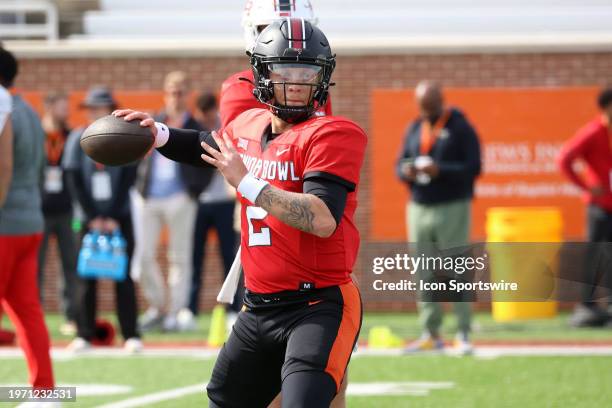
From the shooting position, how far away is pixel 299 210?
4.10 metres

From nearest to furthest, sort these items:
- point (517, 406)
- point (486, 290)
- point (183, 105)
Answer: point (486, 290) < point (517, 406) < point (183, 105)

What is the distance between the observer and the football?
4.45 metres

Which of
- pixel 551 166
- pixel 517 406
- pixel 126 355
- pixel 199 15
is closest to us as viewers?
pixel 517 406

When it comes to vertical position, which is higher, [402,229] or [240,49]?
[240,49]

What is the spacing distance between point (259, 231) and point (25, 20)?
10404 mm

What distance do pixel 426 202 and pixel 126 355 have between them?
8.57ft

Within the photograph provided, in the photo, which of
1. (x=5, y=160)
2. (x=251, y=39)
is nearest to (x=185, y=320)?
(x=5, y=160)

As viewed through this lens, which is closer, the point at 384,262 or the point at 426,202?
the point at 384,262

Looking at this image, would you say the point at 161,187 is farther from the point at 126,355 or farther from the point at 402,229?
the point at 402,229

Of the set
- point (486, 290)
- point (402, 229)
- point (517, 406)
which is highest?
point (486, 290)

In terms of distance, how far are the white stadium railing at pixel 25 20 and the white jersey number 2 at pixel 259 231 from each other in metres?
9.53

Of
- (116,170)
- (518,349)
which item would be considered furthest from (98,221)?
(518,349)

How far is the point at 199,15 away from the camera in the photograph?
1384cm

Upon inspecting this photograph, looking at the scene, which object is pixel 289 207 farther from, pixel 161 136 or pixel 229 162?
pixel 161 136
